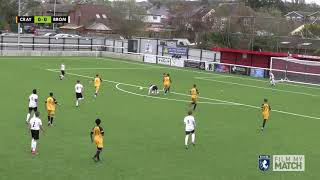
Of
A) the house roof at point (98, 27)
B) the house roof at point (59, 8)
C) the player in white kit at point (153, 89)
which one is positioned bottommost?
the player in white kit at point (153, 89)

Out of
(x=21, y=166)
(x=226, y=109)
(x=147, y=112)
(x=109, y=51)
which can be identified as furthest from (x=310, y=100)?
(x=109, y=51)

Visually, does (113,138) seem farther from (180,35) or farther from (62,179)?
(180,35)

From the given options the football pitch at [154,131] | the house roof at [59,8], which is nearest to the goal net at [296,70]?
the football pitch at [154,131]

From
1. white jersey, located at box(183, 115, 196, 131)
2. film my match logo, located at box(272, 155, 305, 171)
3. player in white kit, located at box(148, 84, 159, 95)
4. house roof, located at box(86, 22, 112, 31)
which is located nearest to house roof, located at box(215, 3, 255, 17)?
house roof, located at box(86, 22, 112, 31)

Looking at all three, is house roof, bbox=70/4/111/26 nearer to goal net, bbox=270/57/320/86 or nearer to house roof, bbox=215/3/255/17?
house roof, bbox=215/3/255/17

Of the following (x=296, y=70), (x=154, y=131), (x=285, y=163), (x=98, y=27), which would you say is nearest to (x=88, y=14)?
(x=98, y=27)

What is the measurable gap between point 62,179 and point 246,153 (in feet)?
26.2

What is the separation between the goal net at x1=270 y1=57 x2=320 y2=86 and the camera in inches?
2014

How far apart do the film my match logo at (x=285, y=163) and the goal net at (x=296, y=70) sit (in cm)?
3170

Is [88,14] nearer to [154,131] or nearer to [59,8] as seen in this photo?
[59,8]

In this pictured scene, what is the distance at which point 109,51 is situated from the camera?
237 ft

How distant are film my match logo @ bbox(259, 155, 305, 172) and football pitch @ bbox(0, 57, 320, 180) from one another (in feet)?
1.01

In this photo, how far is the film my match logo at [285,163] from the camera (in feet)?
59.6

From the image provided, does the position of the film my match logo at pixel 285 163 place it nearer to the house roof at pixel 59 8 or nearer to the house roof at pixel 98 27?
the house roof at pixel 98 27
